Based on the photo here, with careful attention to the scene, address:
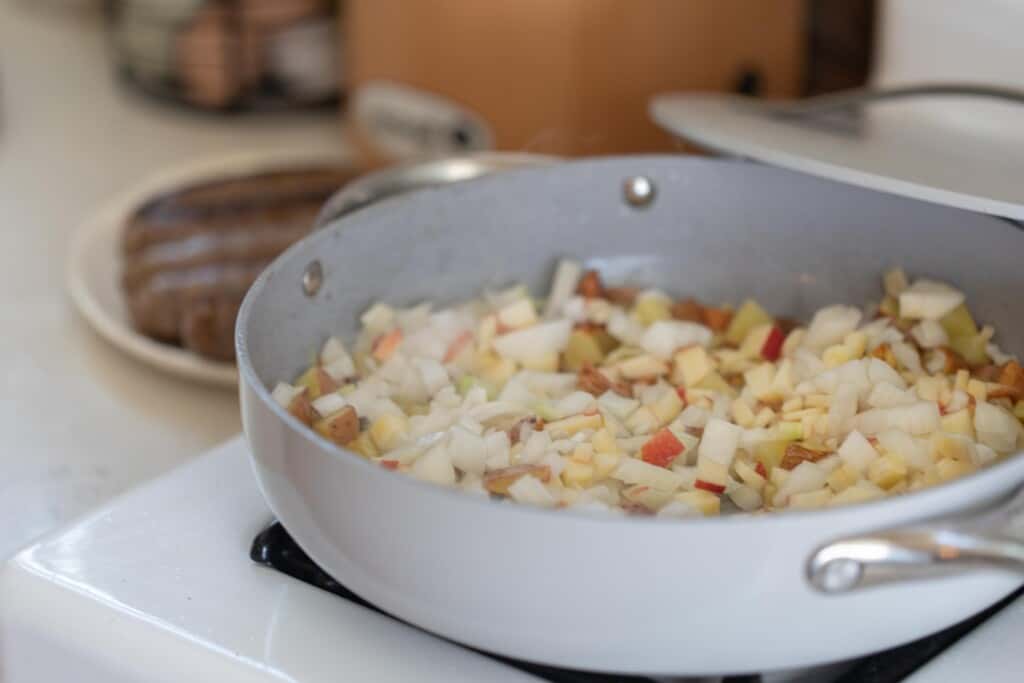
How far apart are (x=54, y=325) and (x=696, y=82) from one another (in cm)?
57

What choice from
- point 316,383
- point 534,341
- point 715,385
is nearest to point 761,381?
point 715,385

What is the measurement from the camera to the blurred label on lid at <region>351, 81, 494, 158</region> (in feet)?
3.70

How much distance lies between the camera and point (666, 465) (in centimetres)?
63

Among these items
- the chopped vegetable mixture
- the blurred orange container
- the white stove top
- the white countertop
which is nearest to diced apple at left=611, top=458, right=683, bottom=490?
the chopped vegetable mixture

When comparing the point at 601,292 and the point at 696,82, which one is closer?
the point at 601,292

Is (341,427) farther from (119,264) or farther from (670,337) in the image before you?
(119,264)

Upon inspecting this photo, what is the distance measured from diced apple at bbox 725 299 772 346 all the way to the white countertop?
0.36 metres

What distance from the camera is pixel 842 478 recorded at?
594 millimetres

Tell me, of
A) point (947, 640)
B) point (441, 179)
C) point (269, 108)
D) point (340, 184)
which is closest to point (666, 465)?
point (947, 640)

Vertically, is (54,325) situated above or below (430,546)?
below

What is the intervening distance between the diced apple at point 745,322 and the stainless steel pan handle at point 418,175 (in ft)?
0.48

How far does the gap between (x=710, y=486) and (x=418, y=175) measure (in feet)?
1.05

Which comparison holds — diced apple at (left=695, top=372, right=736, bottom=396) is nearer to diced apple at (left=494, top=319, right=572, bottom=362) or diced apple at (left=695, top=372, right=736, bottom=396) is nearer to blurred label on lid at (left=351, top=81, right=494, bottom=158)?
diced apple at (left=494, top=319, right=572, bottom=362)

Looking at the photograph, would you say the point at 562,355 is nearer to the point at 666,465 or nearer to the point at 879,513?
the point at 666,465
